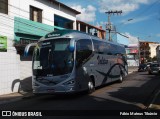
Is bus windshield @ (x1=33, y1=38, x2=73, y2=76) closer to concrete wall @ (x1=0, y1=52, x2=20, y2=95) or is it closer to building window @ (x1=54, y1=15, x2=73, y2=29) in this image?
concrete wall @ (x1=0, y1=52, x2=20, y2=95)

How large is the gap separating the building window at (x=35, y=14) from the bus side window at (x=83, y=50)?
9456mm

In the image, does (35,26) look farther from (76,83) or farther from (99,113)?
(99,113)

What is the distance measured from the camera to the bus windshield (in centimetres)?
1603

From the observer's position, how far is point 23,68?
23578 mm

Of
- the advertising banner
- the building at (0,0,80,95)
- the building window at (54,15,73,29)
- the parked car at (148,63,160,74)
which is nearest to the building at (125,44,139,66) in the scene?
the parked car at (148,63,160,74)

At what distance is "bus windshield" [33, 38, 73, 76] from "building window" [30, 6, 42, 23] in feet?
35.5

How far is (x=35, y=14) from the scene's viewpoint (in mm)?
27359

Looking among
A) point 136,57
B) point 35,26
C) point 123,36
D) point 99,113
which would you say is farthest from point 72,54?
point 136,57

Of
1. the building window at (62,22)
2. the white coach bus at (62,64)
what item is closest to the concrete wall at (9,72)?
the white coach bus at (62,64)

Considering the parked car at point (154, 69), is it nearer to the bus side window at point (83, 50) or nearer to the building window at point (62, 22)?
the building window at point (62, 22)

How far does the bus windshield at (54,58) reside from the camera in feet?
52.6

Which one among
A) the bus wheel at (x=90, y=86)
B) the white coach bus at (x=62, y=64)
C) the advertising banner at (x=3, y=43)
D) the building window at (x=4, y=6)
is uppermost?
the building window at (x=4, y=6)

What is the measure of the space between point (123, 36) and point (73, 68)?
58979 mm

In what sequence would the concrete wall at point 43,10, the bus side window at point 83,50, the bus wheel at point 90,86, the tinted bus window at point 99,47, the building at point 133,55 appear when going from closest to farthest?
the bus side window at point 83,50 → the bus wheel at point 90,86 → the tinted bus window at point 99,47 → the concrete wall at point 43,10 → the building at point 133,55
